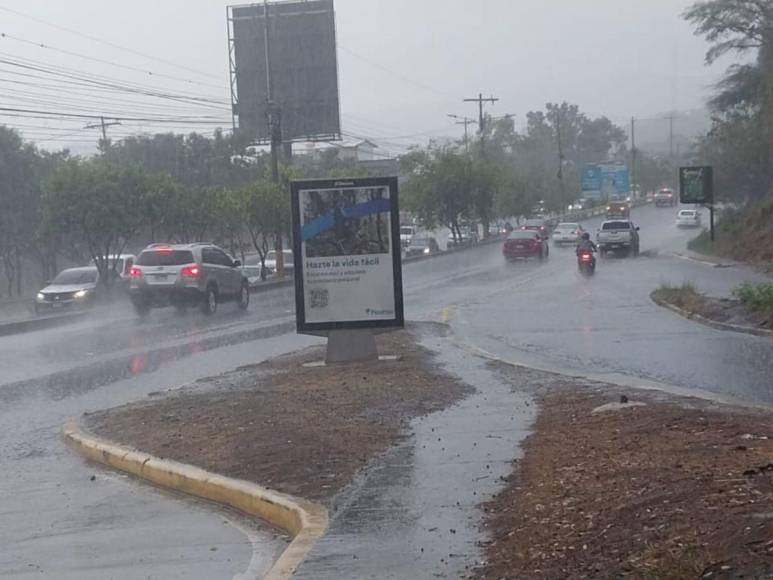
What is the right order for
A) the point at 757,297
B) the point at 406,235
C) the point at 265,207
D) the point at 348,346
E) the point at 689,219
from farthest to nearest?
the point at 689,219
the point at 406,235
the point at 265,207
the point at 757,297
the point at 348,346

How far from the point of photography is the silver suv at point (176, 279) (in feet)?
112

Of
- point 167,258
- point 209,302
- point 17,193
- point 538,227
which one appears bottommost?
point 209,302

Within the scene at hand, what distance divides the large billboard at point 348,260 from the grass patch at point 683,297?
1031 cm

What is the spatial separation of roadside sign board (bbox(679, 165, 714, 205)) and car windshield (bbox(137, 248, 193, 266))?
3322cm

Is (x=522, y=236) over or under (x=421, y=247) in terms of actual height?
over

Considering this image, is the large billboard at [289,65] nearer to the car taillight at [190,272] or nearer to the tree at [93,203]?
the tree at [93,203]

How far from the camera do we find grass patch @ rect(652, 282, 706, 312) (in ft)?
90.2

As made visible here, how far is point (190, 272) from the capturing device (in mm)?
34156

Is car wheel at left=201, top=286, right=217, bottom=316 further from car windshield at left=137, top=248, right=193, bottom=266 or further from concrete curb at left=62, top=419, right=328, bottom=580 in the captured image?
concrete curb at left=62, top=419, right=328, bottom=580

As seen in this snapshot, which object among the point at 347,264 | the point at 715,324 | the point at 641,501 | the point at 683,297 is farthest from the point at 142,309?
the point at 641,501

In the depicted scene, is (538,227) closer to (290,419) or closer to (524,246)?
(524,246)

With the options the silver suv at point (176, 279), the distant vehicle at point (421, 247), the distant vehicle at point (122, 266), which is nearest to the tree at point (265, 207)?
the distant vehicle at point (122, 266)

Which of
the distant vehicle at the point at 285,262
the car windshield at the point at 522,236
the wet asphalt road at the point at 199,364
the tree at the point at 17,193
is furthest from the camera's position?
the car windshield at the point at 522,236

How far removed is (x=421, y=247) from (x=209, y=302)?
143 feet
